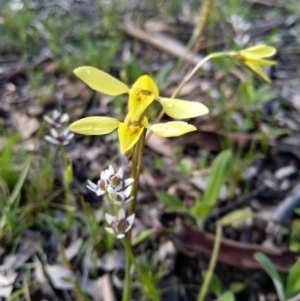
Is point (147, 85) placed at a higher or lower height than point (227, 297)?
higher

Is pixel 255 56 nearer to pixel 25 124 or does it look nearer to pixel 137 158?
pixel 137 158

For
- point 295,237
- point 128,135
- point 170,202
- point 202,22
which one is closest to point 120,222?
point 128,135

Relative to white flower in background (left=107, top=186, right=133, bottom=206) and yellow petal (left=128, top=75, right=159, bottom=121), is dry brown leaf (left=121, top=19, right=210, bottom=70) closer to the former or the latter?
yellow petal (left=128, top=75, right=159, bottom=121)

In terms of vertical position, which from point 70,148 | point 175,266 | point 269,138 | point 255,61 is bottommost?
point 70,148

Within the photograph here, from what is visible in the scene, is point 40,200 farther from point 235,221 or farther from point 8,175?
point 235,221

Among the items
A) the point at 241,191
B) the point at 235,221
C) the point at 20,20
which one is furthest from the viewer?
the point at 20,20

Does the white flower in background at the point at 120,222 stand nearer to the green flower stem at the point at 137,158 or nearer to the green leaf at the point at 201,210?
the green flower stem at the point at 137,158

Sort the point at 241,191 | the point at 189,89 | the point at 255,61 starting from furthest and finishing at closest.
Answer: the point at 189,89 → the point at 241,191 → the point at 255,61

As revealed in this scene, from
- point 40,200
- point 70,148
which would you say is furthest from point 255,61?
point 70,148
